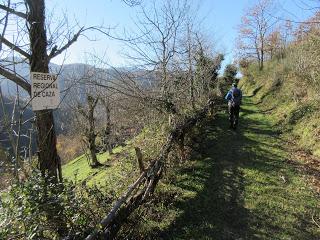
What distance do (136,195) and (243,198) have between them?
2582 mm

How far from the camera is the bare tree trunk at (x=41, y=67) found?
611 cm

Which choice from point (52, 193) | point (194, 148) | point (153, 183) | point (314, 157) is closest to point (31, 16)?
point (52, 193)

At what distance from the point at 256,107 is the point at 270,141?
34.8 ft

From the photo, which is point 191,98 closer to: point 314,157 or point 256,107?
point 314,157

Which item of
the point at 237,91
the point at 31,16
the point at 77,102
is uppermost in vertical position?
the point at 31,16

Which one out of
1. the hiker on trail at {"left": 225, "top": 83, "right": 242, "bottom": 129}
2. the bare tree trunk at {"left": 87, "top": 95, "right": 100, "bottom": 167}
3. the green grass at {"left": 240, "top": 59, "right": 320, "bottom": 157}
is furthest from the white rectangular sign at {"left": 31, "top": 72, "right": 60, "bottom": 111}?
the bare tree trunk at {"left": 87, "top": 95, "right": 100, "bottom": 167}

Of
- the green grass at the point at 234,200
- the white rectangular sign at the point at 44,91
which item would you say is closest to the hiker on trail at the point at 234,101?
→ the green grass at the point at 234,200

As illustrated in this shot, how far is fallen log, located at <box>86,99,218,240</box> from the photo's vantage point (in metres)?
5.44

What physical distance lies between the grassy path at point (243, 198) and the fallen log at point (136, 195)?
72 cm

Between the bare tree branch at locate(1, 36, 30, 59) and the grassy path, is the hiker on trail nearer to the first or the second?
the grassy path

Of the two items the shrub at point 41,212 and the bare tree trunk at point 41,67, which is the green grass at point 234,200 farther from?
the bare tree trunk at point 41,67

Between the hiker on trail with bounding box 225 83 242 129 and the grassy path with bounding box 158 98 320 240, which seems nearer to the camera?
the grassy path with bounding box 158 98 320 240

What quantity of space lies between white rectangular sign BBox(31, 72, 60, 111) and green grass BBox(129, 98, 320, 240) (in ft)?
8.38

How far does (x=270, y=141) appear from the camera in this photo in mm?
14258
